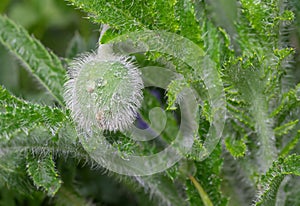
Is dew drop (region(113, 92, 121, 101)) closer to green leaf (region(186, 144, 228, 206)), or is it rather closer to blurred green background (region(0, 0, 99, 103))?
green leaf (region(186, 144, 228, 206))

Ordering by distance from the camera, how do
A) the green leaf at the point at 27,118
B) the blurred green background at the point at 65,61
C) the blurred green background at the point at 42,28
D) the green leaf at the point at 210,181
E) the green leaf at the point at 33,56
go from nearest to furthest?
1. the green leaf at the point at 27,118
2. the green leaf at the point at 210,181
3. the green leaf at the point at 33,56
4. the blurred green background at the point at 65,61
5. the blurred green background at the point at 42,28

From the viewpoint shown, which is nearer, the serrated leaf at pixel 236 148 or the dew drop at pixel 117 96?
the dew drop at pixel 117 96

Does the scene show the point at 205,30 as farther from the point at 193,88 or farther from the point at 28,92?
the point at 28,92

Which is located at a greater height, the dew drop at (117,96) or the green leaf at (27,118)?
the dew drop at (117,96)

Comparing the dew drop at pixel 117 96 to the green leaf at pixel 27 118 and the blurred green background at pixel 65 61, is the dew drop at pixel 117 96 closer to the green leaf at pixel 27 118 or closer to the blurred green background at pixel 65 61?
the green leaf at pixel 27 118

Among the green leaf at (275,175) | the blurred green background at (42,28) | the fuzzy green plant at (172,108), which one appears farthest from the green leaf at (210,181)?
the blurred green background at (42,28)

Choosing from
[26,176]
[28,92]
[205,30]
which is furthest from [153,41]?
[28,92]

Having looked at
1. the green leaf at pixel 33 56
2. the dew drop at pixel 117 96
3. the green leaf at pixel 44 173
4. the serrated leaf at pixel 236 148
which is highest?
the green leaf at pixel 33 56
